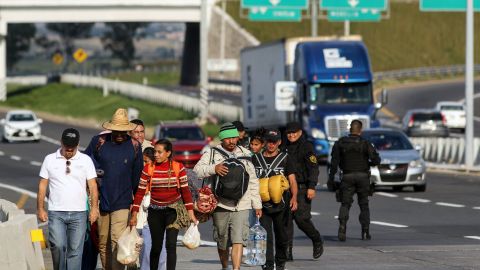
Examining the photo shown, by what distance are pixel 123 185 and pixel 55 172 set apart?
2.35 feet

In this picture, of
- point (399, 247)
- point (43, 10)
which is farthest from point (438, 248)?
point (43, 10)

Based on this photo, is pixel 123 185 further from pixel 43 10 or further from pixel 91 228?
pixel 43 10

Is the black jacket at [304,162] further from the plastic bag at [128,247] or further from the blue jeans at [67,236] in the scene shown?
the blue jeans at [67,236]

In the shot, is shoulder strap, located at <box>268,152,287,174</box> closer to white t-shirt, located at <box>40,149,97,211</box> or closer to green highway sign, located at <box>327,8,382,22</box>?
white t-shirt, located at <box>40,149,97,211</box>

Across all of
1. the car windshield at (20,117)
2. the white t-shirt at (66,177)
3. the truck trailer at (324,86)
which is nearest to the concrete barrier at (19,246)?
the white t-shirt at (66,177)

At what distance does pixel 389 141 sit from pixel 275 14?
37.1m

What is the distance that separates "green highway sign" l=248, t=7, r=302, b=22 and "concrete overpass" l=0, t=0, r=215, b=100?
81.0 ft

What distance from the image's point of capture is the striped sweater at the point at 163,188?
1361 cm

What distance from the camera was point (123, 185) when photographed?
13.7m

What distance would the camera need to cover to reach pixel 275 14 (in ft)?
228

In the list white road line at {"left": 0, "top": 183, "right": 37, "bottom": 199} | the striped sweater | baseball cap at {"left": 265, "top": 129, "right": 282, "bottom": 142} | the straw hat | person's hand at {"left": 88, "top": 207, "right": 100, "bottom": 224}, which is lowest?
white road line at {"left": 0, "top": 183, "right": 37, "bottom": 199}

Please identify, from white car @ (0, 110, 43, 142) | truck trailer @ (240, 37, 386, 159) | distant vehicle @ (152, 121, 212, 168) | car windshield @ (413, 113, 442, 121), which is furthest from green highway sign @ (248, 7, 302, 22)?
distant vehicle @ (152, 121, 212, 168)

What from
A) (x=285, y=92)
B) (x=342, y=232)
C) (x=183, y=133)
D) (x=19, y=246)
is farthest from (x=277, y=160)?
(x=285, y=92)

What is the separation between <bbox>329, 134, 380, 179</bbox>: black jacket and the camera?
1972cm
